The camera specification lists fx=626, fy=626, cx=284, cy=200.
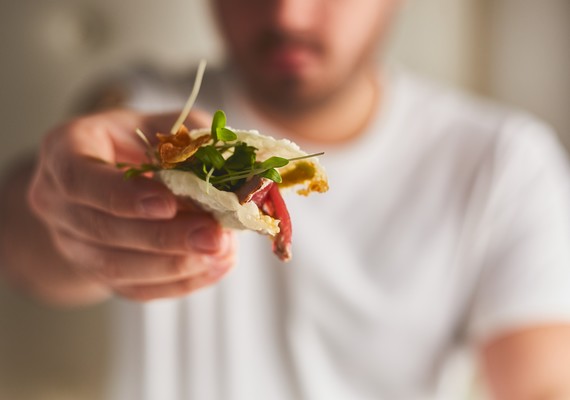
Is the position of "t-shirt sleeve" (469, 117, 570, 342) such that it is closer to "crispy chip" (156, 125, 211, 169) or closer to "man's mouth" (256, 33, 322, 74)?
"man's mouth" (256, 33, 322, 74)

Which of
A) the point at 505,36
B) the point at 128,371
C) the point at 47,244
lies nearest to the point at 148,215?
the point at 47,244

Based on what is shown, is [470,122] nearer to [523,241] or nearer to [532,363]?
[523,241]

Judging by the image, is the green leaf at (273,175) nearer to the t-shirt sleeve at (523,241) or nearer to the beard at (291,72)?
the beard at (291,72)

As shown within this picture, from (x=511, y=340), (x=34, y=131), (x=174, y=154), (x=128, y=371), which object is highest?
(x=174, y=154)

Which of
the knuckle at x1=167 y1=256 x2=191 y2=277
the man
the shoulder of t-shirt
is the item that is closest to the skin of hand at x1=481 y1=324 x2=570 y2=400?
the man

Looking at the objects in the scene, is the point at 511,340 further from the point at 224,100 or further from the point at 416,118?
the point at 224,100

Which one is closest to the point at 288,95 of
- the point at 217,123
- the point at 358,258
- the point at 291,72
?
the point at 291,72
